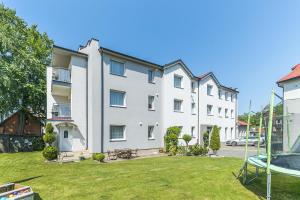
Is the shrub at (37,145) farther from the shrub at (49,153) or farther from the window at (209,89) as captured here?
the window at (209,89)

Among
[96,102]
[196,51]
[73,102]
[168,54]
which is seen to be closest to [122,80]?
[96,102]

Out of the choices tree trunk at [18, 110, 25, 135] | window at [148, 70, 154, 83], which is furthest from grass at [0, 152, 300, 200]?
tree trunk at [18, 110, 25, 135]

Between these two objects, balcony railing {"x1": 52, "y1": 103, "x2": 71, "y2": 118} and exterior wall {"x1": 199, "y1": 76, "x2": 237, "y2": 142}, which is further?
exterior wall {"x1": 199, "y1": 76, "x2": 237, "y2": 142}

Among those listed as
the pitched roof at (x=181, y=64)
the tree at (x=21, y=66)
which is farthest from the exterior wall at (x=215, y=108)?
the tree at (x=21, y=66)

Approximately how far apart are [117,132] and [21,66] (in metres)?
14.2

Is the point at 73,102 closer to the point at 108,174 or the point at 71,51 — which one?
the point at 71,51

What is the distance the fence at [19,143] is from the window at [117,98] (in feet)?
30.9

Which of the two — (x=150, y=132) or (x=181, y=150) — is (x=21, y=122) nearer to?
(x=150, y=132)

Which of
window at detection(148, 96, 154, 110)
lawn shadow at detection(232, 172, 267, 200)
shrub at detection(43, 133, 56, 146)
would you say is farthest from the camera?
window at detection(148, 96, 154, 110)

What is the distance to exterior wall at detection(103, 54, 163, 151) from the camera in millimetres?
18594

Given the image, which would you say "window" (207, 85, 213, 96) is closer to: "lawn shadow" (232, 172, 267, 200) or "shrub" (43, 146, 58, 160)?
"lawn shadow" (232, 172, 267, 200)

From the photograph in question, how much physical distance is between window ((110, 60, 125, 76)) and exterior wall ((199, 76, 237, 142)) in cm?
1376

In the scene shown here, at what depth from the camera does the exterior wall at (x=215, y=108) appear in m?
29.6

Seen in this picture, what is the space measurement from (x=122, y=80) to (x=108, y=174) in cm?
1106
